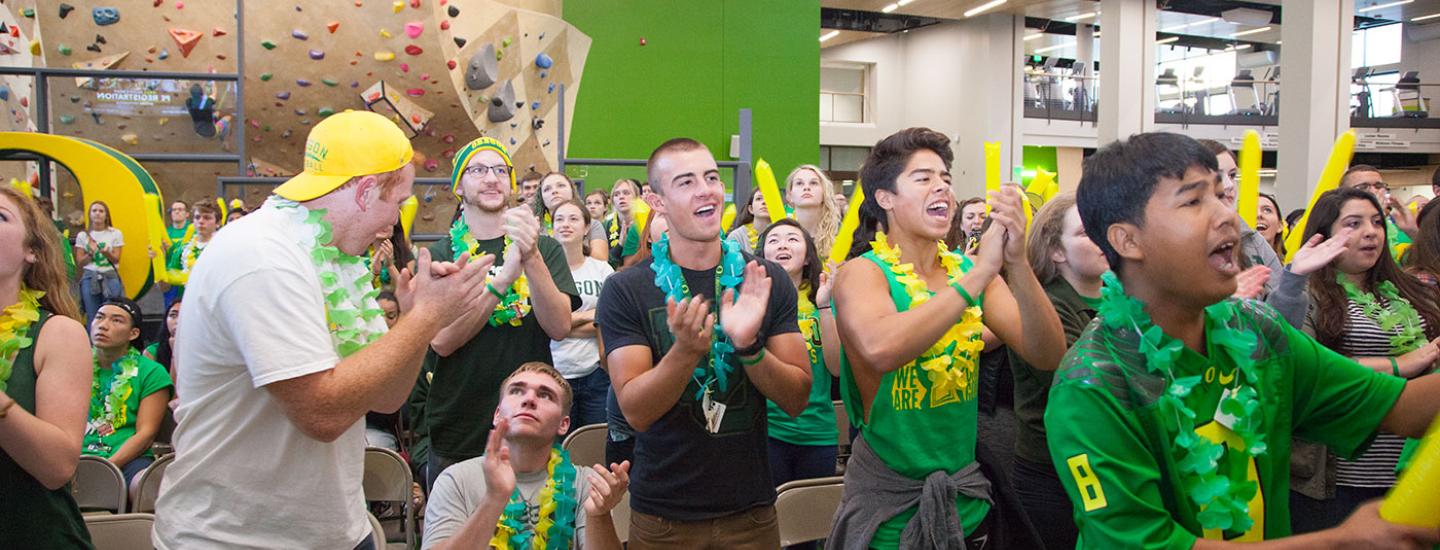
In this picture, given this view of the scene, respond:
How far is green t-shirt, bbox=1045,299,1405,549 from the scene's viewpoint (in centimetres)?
150

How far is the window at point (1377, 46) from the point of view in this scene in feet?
78.4

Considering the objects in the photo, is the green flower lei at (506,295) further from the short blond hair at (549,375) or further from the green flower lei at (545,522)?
the green flower lei at (545,522)

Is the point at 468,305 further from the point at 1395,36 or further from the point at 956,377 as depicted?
the point at 1395,36

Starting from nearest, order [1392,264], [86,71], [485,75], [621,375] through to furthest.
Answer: [621,375], [1392,264], [86,71], [485,75]

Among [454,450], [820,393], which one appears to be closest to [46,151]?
[454,450]

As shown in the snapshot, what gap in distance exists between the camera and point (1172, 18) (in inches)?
829

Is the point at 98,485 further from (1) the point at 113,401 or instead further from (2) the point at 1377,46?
(2) the point at 1377,46

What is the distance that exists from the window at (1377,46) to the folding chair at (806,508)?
2595cm

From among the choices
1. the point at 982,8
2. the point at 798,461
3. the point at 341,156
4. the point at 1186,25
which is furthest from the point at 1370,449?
the point at 1186,25

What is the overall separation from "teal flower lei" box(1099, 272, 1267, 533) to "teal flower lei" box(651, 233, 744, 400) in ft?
3.28

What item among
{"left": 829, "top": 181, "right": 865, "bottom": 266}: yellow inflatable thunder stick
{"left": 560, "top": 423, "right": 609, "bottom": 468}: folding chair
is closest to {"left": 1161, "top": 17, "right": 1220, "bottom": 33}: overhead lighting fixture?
{"left": 829, "top": 181, "right": 865, "bottom": 266}: yellow inflatable thunder stick

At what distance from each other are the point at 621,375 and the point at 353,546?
700mm

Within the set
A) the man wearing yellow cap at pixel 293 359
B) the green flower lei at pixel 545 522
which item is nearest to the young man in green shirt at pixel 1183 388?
the man wearing yellow cap at pixel 293 359

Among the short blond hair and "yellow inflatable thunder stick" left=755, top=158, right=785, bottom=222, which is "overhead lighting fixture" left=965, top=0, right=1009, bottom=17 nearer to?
"yellow inflatable thunder stick" left=755, top=158, right=785, bottom=222
